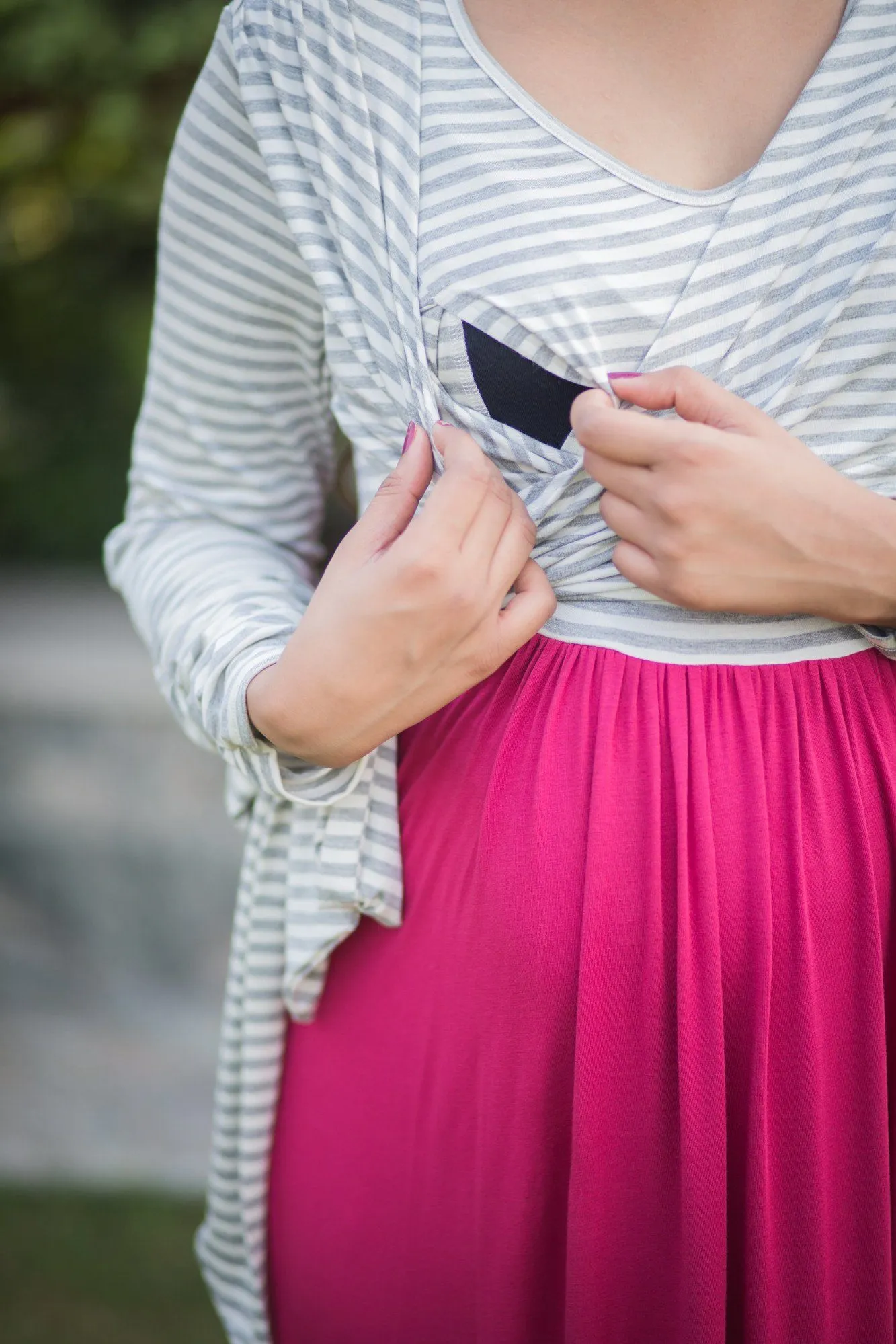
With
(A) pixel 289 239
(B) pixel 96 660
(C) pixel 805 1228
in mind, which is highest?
(A) pixel 289 239

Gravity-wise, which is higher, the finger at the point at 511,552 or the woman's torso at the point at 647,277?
the woman's torso at the point at 647,277

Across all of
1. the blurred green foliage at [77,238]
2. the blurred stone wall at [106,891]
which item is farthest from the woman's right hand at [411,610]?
the blurred green foliage at [77,238]

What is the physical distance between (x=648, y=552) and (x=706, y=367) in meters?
0.15

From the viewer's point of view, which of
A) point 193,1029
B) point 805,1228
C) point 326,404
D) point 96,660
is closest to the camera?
point 805,1228

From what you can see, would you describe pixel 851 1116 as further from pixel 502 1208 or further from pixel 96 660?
pixel 96 660

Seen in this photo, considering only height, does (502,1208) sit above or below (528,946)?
below

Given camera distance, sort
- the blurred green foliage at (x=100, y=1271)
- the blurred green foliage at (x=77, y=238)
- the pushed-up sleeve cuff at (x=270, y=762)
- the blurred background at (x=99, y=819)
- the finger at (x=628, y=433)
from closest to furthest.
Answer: the finger at (x=628, y=433) < the pushed-up sleeve cuff at (x=270, y=762) < the blurred green foliage at (x=100, y=1271) < the blurred background at (x=99, y=819) < the blurred green foliage at (x=77, y=238)

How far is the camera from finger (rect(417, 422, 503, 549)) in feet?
2.73

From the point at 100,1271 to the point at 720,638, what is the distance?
2.16 metres

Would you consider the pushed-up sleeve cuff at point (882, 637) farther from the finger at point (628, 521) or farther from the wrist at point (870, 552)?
the finger at point (628, 521)

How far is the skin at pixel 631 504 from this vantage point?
32.0 inches

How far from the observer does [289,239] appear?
1.01m

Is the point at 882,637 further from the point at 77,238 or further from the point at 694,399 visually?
the point at 77,238

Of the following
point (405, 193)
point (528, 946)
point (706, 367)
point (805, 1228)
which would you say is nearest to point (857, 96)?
point (706, 367)
